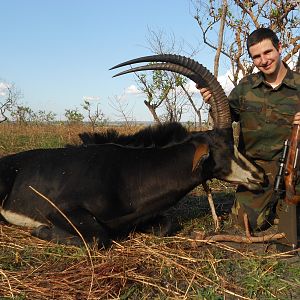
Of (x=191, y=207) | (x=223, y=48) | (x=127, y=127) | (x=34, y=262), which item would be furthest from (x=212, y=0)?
(x=34, y=262)

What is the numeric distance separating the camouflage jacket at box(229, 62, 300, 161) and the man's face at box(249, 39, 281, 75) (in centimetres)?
27

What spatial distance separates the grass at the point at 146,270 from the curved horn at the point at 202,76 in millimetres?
1238

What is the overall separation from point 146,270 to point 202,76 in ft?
6.53

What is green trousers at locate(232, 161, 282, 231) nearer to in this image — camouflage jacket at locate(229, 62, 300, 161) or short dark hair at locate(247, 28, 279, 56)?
camouflage jacket at locate(229, 62, 300, 161)

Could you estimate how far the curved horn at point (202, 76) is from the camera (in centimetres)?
408

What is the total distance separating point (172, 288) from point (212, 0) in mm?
12505

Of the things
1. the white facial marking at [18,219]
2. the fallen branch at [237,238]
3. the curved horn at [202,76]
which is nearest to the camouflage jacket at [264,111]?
the curved horn at [202,76]

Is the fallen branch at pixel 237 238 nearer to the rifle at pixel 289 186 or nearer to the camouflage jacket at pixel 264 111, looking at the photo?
the rifle at pixel 289 186

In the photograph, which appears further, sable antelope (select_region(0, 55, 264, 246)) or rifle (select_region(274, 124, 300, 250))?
sable antelope (select_region(0, 55, 264, 246))

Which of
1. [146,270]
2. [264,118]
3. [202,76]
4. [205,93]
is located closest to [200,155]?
Result: [205,93]

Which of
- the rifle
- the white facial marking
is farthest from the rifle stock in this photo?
the white facial marking

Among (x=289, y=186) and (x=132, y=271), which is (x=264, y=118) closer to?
(x=289, y=186)

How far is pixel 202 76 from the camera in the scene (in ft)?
13.4

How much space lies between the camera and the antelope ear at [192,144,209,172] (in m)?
3.88
